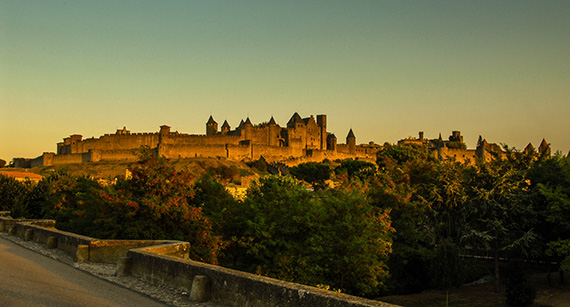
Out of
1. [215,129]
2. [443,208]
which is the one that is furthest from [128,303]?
[215,129]

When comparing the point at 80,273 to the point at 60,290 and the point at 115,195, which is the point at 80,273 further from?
the point at 115,195

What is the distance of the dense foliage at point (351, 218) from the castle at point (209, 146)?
3310 inches

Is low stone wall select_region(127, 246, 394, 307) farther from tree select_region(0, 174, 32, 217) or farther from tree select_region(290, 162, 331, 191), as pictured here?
tree select_region(290, 162, 331, 191)

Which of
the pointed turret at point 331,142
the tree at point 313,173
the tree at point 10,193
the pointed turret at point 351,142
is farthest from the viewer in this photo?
the pointed turret at point 331,142

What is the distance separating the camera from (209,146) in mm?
126000

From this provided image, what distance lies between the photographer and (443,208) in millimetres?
35062

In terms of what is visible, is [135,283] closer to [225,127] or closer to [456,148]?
[225,127]

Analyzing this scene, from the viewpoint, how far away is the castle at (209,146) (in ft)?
406

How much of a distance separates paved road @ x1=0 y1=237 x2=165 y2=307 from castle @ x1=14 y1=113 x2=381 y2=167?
10530 centimetres

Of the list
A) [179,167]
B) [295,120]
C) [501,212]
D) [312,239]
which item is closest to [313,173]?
[179,167]

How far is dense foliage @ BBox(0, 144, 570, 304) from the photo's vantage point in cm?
2025

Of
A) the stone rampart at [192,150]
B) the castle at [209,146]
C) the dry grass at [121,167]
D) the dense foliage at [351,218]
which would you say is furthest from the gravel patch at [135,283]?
the stone rampart at [192,150]

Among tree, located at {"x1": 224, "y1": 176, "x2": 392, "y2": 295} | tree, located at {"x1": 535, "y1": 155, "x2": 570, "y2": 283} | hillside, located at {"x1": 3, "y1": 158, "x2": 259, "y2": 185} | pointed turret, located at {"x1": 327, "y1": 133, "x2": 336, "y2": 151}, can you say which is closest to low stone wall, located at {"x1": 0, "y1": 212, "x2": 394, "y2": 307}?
tree, located at {"x1": 224, "y1": 176, "x2": 392, "y2": 295}

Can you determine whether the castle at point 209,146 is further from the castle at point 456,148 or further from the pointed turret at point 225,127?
the castle at point 456,148
